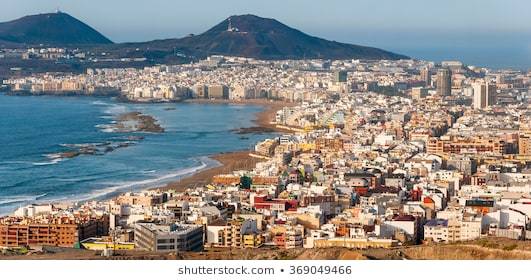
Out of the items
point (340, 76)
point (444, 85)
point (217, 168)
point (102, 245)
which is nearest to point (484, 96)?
point (444, 85)

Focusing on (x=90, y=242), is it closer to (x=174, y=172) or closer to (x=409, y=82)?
(x=174, y=172)

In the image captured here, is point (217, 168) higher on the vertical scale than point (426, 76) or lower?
lower

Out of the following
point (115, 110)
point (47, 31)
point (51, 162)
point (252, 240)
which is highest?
point (47, 31)

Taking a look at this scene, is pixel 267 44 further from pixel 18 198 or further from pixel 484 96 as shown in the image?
pixel 18 198

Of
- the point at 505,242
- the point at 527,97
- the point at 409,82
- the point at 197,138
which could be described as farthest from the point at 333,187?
the point at 409,82

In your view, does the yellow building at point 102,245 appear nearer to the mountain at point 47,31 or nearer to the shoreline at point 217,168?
the shoreline at point 217,168

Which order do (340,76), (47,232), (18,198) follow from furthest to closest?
(340,76) < (18,198) < (47,232)
